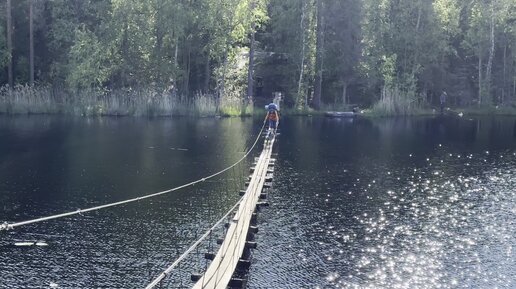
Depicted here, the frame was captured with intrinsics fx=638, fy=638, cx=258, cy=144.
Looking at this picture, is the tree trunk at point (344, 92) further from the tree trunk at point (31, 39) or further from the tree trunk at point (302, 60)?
the tree trunk at point (31, 39)

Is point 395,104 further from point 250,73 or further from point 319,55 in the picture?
point 250,73

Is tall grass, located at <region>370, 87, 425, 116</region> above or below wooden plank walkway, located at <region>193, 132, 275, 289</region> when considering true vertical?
above

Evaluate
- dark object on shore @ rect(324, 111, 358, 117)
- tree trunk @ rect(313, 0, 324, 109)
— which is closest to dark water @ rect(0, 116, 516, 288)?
dark object on shore @ rect(324, 111, 358, 117)

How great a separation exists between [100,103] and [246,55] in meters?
18.7

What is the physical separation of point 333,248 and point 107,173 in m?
15.1

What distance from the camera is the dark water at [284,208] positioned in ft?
66.4

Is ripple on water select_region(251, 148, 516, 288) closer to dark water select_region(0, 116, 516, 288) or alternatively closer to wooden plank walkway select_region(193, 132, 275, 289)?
dark water select_region(0, 116, 516, 288)

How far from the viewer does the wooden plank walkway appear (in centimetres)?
1756

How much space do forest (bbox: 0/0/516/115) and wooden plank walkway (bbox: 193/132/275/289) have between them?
35565 mm

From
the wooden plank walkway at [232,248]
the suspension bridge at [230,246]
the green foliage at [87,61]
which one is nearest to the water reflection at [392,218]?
the suspension bridge at [230,246]

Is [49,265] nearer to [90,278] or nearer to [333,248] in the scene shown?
[90,278]

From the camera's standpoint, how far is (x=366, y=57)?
69.1 m

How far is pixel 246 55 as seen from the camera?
7150 cm

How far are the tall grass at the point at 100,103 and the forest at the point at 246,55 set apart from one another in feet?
0.42
